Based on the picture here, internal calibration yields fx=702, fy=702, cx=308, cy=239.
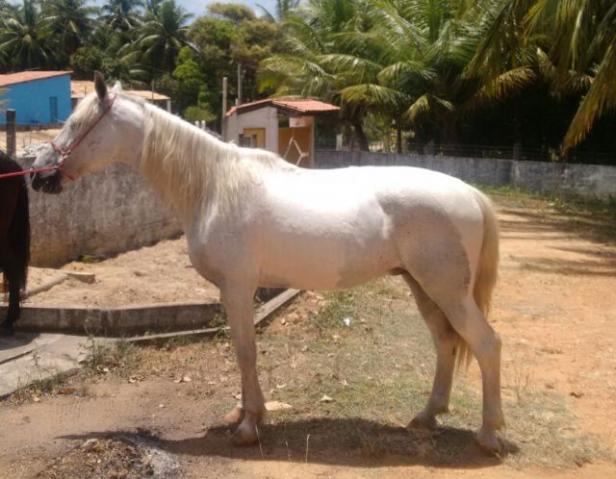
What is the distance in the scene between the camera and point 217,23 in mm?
39281

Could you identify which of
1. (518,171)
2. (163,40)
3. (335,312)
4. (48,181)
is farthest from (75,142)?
(163,40)

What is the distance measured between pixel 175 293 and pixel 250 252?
3632 mm

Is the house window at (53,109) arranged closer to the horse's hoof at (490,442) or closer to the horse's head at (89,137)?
the horse's head at (89,137)

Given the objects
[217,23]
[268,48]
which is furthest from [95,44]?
[268,48]

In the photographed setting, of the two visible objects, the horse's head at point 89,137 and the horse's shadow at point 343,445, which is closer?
the horse's shadow at point 343,445

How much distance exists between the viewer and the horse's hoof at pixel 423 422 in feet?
13.5

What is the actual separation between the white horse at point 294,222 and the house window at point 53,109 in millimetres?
33373

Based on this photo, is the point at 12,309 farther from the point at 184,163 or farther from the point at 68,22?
the point at 68,22

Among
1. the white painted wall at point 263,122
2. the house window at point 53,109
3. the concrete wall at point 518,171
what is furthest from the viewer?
the house window at point 53,109

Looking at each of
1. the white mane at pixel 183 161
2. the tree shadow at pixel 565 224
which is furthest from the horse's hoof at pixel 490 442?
the tree shadow at pixel 565 224

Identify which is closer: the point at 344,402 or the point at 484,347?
the point at 484,347

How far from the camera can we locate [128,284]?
7.60 m

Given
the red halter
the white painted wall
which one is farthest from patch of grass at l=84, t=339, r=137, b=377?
the white painted wall

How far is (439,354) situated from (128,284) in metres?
4.40
